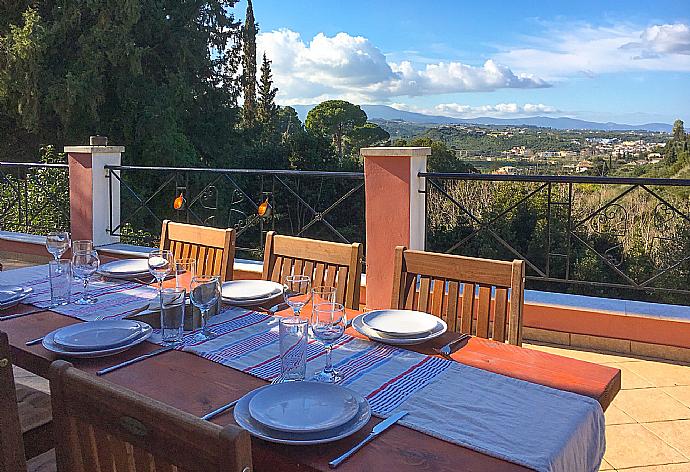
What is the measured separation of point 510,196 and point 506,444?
679 cm

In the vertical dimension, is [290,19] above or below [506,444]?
above

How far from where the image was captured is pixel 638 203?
7.85 metres

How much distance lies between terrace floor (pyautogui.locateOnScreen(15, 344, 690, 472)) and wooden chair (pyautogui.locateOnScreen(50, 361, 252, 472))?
1754 millimetres

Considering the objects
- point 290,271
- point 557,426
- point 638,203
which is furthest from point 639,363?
point 638,203

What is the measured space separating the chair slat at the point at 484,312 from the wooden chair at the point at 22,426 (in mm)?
1199

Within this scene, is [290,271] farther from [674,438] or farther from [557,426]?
[674,438]

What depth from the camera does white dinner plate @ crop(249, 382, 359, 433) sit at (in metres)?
1.06

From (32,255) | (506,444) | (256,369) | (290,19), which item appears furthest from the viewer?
(290,19)

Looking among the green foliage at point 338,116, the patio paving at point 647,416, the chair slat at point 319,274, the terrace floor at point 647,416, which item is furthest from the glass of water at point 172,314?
the green foliage at point 338,116

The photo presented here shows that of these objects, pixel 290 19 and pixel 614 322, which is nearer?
pixel 614 322

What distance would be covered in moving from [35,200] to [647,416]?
5.72 m

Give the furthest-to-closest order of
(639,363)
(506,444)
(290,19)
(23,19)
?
(290,19)
(23,19)
(639,363)
(506,444)

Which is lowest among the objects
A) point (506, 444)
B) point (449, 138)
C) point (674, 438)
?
point (674, 438)

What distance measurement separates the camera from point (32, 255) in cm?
528
